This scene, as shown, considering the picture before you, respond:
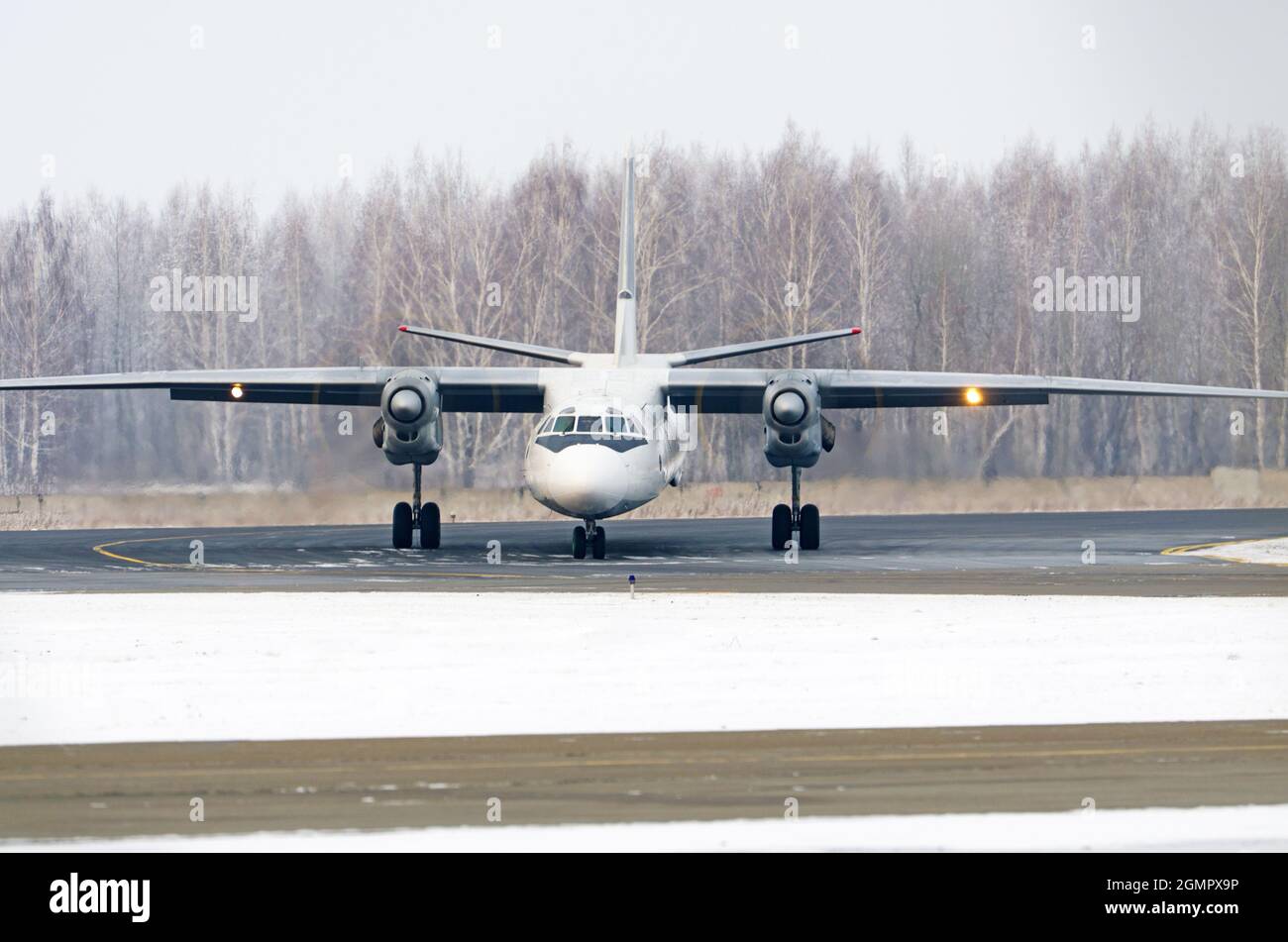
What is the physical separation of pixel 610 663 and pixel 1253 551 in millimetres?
17430

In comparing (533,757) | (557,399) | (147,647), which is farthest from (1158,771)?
(557,399)

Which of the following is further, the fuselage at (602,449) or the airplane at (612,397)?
the airplane at (612,397)

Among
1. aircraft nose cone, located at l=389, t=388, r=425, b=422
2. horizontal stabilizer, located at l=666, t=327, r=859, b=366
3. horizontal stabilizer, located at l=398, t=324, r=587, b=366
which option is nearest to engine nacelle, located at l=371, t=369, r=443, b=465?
aircraft nose cone, located at l=389, t=388, r=425, b=422

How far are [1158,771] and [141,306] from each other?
2865 inches

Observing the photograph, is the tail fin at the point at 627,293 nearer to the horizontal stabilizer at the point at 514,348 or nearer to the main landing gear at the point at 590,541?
the horizontal stabilizer at the point at 514,348

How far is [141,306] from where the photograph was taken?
77.5 metres

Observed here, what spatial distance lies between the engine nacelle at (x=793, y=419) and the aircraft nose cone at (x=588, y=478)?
10.9 ft

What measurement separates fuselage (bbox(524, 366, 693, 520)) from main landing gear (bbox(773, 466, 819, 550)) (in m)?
2.13

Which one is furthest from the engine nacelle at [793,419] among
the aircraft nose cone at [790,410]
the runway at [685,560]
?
the runway at [685,560]

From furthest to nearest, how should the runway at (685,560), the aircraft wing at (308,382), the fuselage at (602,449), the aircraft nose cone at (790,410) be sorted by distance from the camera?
the aircraft wing at (308,382)
the aircraft nose cone at (790,410)
the fuselage at (602,449)
the runway at (685,560)

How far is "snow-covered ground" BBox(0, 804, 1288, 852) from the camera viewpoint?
7887 millimetres

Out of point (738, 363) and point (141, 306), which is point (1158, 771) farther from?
point (141, 306)

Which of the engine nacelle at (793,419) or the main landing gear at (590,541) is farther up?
the engine nacelle at (793,419)

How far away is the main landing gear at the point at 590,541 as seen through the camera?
28.1 m
